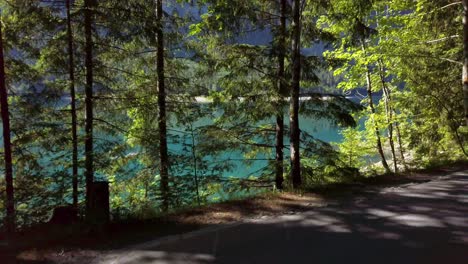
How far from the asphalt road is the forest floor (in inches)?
11.1

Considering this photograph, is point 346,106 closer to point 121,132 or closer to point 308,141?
point 308,141

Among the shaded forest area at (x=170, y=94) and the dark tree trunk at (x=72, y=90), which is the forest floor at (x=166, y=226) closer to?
the shaded forest area at (x=170, y=94)

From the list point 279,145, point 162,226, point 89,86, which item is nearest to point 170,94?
point 89,86

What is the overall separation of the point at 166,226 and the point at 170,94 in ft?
19.7

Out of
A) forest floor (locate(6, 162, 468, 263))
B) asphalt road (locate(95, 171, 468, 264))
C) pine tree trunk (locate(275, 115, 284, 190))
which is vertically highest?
pine tree trunk (locate(275, 115, 284, 190))

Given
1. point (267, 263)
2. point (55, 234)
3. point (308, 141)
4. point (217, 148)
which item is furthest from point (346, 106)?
point (55, 234)

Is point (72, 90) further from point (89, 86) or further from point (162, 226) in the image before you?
point (162, 226)

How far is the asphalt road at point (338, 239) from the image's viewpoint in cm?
443

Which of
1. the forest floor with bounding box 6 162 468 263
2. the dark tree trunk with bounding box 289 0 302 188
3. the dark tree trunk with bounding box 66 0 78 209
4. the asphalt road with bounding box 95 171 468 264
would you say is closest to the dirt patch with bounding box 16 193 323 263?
the forest floor with bounding box 6 162 468 263

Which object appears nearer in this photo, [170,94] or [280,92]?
[280,92]

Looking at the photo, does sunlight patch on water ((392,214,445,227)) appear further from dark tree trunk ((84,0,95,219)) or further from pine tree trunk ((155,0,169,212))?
dark tree trunk ((84,0,95,219))

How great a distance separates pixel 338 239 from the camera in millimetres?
4988

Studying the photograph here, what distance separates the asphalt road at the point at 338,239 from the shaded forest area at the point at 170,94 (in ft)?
5.04

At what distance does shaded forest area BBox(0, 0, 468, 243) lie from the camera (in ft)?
27.0
